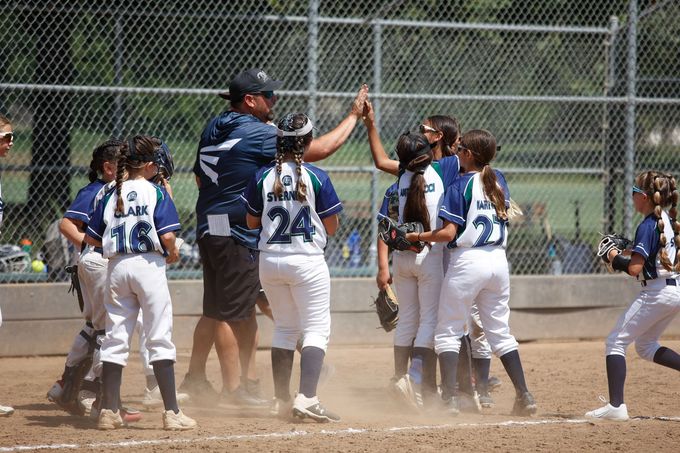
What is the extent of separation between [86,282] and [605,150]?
20.7 feet

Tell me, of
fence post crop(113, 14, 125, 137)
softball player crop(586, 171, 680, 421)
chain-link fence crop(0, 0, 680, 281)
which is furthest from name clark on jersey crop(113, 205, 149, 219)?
chain-link fence crop(0, 0, 680, 281)

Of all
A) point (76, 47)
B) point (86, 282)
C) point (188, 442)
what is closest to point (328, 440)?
point (188, 442)

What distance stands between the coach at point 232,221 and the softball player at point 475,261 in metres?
0.91

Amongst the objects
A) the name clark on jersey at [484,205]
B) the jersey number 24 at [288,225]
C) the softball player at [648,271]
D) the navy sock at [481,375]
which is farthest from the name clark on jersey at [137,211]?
the softball player at [648,271]

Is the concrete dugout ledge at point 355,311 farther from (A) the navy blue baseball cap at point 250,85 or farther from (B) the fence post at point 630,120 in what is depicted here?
(A) the navy blue baseball cap at point 250,85

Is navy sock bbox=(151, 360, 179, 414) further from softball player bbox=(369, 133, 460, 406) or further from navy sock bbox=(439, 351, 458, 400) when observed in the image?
navy sock bbox=(439, 351, 458, 400)

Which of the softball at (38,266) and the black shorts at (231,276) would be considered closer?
the black shorts at (231,276)

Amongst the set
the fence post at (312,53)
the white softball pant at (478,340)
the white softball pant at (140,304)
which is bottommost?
the white softball pant at (478,340)

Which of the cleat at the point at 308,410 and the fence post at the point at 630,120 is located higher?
the fence post at the point at 630,120

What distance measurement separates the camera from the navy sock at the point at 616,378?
18.0 feet

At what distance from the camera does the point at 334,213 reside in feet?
17.6

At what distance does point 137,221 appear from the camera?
16.8ft

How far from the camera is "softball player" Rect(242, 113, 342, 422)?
17.4ft

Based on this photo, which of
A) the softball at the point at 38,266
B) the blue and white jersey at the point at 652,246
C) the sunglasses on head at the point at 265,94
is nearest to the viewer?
the blue and white jersey at the point at 652,246
